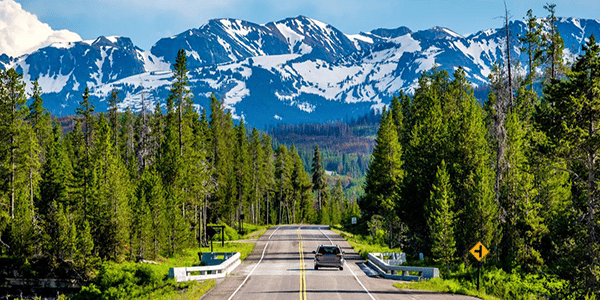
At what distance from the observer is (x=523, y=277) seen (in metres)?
37.7

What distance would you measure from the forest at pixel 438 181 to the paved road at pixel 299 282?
7.34 metres

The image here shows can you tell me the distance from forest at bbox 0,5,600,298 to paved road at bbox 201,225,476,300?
7345mm

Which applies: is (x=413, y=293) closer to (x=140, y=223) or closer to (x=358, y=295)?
(x=358, y=295)

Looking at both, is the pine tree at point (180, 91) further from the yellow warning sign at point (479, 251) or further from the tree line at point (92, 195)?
the yellow warning sign at point (479, 251)

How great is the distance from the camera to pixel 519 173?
3956 cm

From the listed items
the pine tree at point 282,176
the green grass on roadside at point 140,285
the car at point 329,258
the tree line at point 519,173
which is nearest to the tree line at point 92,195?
the green grass on roadside at point 140,285

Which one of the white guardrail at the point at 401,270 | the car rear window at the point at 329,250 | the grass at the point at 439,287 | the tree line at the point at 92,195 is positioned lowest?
the grass at the point at 439,287

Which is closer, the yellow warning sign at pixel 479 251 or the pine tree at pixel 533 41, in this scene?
the yellow warning sign at pixel 479 251

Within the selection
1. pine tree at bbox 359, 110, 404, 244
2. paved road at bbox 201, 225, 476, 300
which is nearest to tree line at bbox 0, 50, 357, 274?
paved road at bbox 201, 225, 476, 300

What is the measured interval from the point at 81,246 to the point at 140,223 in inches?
202

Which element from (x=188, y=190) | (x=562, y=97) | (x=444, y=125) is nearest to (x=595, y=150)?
(x=562, y=97)

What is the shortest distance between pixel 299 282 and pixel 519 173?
1752 cm

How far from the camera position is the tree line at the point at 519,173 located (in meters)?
29.5

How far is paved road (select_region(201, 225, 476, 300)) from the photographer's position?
88.9ft
